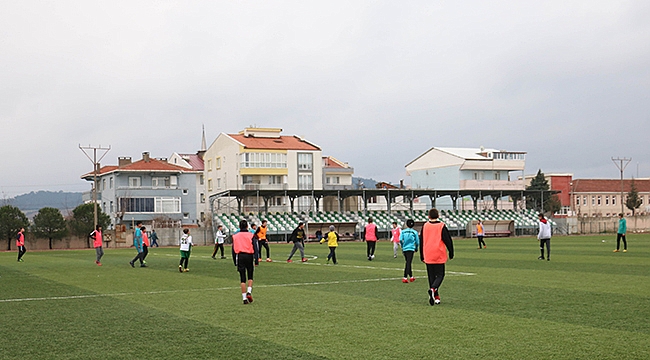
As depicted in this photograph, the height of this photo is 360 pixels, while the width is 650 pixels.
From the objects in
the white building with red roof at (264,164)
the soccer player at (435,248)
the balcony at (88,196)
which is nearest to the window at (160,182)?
the white building with red roof at (264,164)

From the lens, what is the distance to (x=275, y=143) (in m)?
89.2

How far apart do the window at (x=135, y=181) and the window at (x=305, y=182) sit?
20378 millimetres

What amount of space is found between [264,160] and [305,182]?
21.8 feet

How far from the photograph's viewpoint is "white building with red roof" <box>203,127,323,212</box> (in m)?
85.1

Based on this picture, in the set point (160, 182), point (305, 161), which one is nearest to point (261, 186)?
point (305, 161)

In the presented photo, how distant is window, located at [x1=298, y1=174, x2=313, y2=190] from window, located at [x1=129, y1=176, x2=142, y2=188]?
66.9 ft

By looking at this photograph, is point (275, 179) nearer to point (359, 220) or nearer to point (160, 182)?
point (160, 182)

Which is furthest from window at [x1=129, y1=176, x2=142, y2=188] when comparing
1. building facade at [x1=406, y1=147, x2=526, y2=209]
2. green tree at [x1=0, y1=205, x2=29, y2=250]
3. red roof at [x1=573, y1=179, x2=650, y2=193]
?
red roof at [x1=573, y1=179, x2=650, y2=193]

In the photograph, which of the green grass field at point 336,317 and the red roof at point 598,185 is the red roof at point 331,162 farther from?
the green grass field at point 336,317

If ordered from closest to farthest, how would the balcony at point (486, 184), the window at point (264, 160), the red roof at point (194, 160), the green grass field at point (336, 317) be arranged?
the green grass field at point (336, 317) → the window at point (264, 160) → the balcony at point (486, 184) → the red roof at point (194, 160)

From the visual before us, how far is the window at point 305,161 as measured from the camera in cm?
8931

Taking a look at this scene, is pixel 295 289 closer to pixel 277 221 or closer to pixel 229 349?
pixel 229 349

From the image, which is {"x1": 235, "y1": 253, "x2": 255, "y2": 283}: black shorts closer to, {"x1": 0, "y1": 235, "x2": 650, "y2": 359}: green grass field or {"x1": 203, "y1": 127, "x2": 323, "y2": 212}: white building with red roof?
{"x1": 0, "y1": 235, "x2": 650, "y2": 359}: green grass field

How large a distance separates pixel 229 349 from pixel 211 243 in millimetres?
54563
